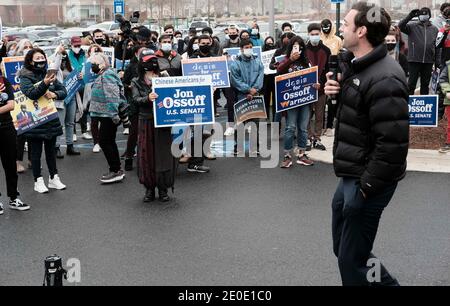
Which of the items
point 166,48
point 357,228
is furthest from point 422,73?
point 357,228

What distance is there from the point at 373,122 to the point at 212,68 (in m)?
7.57

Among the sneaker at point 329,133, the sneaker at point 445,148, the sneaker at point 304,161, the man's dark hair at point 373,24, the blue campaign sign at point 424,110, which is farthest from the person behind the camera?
the sneaker at point 329,133

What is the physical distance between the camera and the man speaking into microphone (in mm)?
4258

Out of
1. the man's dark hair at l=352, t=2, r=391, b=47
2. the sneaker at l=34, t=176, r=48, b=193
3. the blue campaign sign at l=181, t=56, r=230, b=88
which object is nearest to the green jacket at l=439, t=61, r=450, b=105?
the blue campaign sign at l=181, t=56, r=230, b=88

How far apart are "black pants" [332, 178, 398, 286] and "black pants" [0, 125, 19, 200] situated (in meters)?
4.81

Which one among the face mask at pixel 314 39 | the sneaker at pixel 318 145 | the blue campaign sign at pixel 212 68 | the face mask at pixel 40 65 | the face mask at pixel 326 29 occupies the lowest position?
the sneaker at pixel 318 145

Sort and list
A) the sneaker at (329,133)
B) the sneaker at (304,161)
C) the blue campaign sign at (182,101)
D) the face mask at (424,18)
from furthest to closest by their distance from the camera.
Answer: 1. the face mask at (424,18)
2. the sneaker at (329,133)
3. the sneaker at (304,161)
4. the blue campaign sign at (182,101)

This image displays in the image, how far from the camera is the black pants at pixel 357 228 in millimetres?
4438

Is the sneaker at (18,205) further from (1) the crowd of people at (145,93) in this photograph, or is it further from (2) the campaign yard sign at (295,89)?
(2) the campaign yard sign at (295,89)

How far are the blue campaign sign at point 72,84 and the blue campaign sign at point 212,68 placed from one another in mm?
1774

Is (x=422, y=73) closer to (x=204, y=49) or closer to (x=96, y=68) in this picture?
(x=204, y=49)

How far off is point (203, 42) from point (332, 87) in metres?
7.48

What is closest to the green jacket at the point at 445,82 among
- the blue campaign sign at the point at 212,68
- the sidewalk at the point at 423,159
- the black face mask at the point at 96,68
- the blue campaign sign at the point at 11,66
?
the sidewalk at the point at 423,159

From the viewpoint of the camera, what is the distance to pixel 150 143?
8398 millimetres
